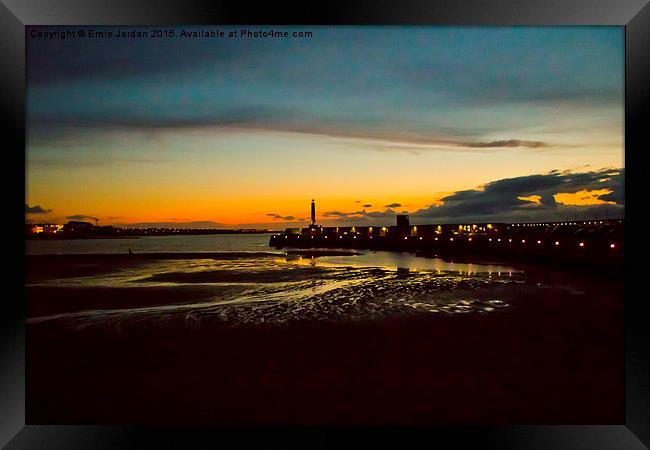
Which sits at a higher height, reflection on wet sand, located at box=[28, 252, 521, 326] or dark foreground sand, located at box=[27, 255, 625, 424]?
reflection on wet sand, located at box=[28, 252, 521, 326]

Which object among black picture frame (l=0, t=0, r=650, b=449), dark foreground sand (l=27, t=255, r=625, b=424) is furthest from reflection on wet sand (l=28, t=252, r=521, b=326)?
black picture frame (l=0, t=0, r=650, b=449)

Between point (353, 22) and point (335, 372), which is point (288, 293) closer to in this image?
point (335, 372)

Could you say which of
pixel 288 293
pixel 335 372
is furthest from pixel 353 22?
pixel 288 293

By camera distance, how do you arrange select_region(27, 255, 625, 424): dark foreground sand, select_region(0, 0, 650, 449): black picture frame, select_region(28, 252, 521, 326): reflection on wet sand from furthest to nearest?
select_region(28, 252, 521, 326): reflection on wet sand, select_region(27, 255, 625, 424): dark foreground sand, select_region(0, 0, 650, 449): black picture frame

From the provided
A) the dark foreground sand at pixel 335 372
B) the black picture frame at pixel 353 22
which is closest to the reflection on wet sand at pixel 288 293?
the dark foreground sand at pixel 335 372

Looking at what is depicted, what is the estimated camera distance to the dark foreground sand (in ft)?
18.6

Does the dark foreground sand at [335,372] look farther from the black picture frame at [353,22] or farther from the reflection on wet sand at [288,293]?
the reflection on wet sand at [288,293]

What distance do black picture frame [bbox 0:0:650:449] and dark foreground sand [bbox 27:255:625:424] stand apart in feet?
1.69

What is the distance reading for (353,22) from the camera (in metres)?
4.84

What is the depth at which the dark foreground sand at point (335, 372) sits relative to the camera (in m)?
5.67

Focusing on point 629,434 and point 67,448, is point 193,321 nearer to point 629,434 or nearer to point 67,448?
point 67,448

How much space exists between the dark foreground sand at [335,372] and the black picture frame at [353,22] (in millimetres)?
514

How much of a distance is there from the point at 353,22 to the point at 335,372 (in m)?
4.60

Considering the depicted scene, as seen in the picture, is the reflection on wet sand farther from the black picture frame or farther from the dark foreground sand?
the black picture frame
